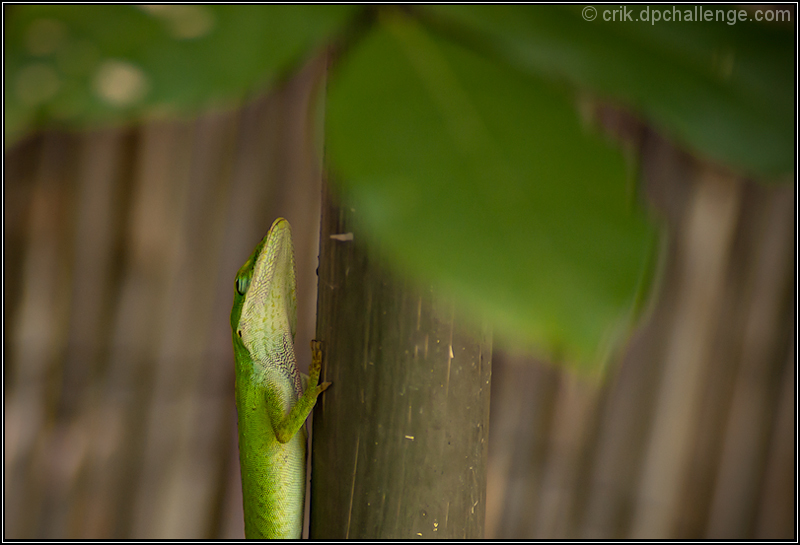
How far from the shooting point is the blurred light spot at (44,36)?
11cm

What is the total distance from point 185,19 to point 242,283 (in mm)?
837

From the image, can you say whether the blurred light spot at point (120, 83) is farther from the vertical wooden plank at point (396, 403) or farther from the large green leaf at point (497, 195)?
the vertical wooden plank at point (396, 403)

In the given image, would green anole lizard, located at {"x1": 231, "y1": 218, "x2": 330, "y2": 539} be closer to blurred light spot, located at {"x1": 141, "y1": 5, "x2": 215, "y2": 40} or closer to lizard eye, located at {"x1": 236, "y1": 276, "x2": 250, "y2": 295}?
lizard eye, located at {"x1": 236, "y1": 276, "x2": 250, "y2": 295}

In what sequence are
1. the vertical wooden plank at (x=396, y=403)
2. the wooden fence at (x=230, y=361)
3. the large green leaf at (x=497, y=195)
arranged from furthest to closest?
the wooden fence at (x=230, y=361), the vertical wooden plank at (x=396, y=403), the large green leaf at (x=497, y=195)

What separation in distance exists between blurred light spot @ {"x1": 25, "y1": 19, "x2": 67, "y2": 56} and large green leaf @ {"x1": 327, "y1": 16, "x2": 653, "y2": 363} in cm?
6

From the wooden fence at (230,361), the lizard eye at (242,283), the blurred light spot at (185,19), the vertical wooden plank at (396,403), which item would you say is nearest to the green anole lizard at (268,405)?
the lizard eye at (242,283)

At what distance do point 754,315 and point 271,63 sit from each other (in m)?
1.63

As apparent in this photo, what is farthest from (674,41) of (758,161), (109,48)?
(109,48)

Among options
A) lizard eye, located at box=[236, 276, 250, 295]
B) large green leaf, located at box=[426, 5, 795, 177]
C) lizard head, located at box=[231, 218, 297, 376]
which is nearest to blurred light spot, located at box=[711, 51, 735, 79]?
large green leaf, located at box=[426, 5, 795, 177]

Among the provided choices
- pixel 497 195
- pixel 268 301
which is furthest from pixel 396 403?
pixel 268 301

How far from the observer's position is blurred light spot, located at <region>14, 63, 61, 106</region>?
11 centimetres

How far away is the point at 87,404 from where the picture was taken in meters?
1.22

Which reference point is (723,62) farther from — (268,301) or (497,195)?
(268,301)

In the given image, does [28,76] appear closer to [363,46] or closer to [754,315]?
[363,46]
